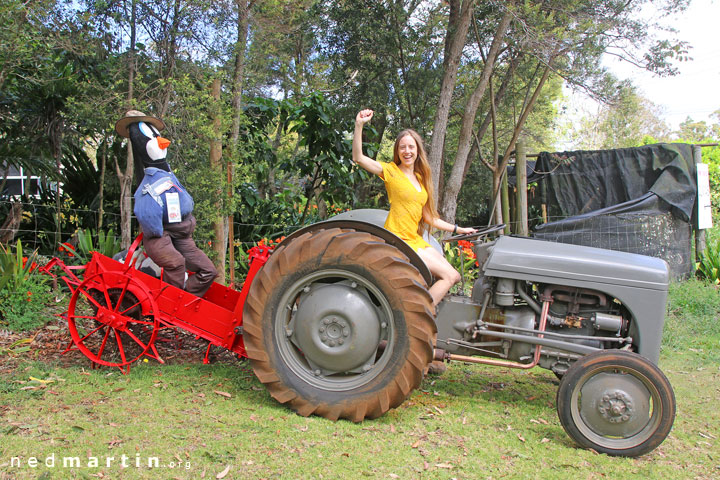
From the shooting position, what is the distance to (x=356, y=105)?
34.3 ft

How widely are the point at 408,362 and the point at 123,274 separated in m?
2.23

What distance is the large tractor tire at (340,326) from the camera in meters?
3.34

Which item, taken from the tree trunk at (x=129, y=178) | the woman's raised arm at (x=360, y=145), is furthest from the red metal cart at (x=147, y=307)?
the tree trunk at (x=129, y=178)

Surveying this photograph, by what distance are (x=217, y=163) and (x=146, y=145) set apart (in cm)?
151

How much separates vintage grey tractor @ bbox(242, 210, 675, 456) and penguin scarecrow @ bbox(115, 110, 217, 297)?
80 centimetres

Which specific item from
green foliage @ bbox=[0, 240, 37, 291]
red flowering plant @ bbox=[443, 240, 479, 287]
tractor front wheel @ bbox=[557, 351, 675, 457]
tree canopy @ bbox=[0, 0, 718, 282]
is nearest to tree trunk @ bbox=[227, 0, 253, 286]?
tree canopy @ bbox=[0, 0, 718, 282]

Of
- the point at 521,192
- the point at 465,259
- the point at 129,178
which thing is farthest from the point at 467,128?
the point at 129,178

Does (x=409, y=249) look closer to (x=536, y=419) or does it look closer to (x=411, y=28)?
(x=536, y=419)

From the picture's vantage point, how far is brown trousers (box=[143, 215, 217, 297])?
396 centimetres

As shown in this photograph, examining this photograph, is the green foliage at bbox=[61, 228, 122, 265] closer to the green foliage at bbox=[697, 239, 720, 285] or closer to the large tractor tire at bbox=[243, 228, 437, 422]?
the large tractor tire at bbox=[243, 228, 437, 422]

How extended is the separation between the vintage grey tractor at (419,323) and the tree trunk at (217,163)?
2288mm

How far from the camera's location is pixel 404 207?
3.93 m

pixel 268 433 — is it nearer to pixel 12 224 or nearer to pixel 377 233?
pixel 377 233

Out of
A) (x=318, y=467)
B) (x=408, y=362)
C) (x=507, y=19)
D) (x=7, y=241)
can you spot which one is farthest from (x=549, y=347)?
(x=507, y=19)
